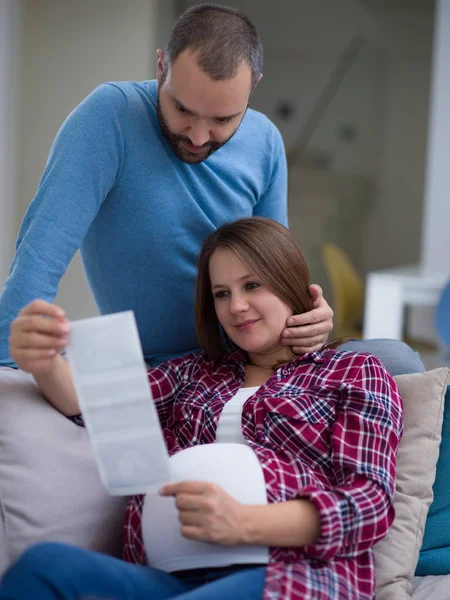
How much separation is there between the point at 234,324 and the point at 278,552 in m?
0.45

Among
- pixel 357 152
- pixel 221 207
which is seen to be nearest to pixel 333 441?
pixel 221 207

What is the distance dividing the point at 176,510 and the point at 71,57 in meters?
3.35

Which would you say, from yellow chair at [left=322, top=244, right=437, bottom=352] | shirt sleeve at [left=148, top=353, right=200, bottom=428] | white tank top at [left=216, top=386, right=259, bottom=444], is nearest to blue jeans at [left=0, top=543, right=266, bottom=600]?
white tank top at [left=216, top=386, right=259, bottom=444]

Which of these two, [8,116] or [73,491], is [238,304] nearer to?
[73,491]

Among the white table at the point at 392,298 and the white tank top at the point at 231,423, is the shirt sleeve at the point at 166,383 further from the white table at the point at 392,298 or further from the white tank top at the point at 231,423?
the white table at the point at 392,298

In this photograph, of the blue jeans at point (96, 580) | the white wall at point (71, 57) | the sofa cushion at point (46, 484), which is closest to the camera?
the blue jeans at point (96, 580)

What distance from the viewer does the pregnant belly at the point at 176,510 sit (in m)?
1.14

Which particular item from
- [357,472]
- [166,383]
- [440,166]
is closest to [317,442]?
[357,472]

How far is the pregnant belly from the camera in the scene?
3.75 ft

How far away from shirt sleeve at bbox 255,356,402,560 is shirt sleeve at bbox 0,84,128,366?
0.52m

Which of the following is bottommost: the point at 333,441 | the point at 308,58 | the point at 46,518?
the point at 46,518

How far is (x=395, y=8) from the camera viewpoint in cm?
580

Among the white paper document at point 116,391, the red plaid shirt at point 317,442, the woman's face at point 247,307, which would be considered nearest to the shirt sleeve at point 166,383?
the red plaid shirt at point 317,442

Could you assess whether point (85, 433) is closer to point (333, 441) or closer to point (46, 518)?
point (46, 518)
